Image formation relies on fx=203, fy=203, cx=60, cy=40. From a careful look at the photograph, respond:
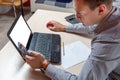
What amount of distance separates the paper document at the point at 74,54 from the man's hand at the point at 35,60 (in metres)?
0.15

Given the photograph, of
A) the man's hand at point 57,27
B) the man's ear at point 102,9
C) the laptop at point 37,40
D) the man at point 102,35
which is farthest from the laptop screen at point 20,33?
the man's ear at point 102,9

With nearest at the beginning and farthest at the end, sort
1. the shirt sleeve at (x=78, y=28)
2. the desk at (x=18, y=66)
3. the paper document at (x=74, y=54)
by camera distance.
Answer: the desk at (x=18, y=66)
the paper document at (x=74, y=54)
the shirt sleeve at (x=78, y=28)

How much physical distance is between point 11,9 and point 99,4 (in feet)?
10.2

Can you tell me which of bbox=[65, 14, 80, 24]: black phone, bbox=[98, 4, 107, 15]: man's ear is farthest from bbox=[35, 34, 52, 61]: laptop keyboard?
bbox=[98, 4, 107, 15]: man's ear

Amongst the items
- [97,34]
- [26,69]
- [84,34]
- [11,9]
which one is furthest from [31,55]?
[11,9]

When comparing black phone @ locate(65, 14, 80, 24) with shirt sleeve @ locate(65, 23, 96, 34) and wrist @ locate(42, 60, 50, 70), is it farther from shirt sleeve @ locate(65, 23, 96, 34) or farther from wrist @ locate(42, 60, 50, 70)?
wrist @ locate(42, 60, 50, 70)

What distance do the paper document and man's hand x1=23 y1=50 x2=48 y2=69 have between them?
147 millimetres

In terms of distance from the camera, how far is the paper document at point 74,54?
125cm

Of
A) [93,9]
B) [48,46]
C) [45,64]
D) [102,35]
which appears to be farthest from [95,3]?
[48,46]

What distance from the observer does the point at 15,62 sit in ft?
4.06

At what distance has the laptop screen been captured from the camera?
1.18 m

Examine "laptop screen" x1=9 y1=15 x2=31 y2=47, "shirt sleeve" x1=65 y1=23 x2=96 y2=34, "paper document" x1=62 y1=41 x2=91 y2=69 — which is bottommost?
"paper document" x1=62 y1=41 x2=91 y2=69

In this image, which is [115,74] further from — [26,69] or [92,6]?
[26,69]

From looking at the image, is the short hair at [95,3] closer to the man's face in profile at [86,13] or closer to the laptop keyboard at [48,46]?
the man's face in profile at [86,13]
